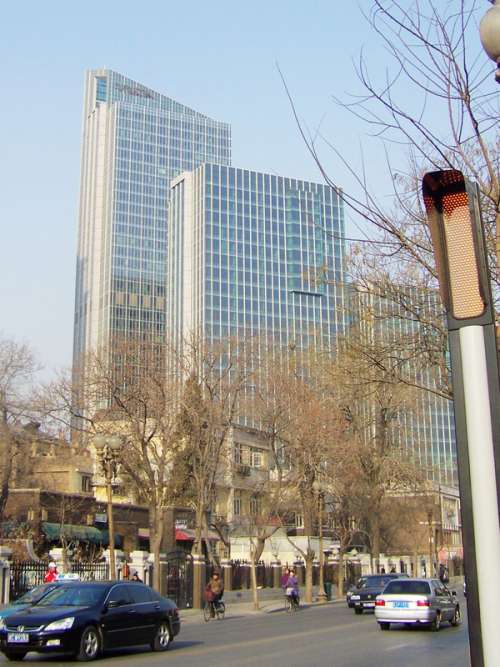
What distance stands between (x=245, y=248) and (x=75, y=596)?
124 m

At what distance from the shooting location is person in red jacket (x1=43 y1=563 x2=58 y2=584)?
29656 mm

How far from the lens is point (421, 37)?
28.9 ft

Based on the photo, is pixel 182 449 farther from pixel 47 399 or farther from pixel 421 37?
pixel 421 37

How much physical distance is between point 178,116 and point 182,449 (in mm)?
151519

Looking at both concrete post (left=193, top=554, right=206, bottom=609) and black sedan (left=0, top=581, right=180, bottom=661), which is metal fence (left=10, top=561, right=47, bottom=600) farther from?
black sedan (left=0, top=581, right=180, bottom=661)

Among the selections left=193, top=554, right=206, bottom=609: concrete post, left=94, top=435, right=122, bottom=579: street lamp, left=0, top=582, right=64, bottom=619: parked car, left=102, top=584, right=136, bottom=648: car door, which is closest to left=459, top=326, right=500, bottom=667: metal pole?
left=102, top=584, right=136, bottom=648: car door

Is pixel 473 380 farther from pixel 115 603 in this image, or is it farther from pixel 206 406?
pixel 206 406

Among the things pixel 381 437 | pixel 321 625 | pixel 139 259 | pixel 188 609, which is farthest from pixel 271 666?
pixel 139 259

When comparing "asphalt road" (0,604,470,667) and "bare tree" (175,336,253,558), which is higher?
"bare tree" (175,336,253,558)

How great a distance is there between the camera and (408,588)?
23500mm

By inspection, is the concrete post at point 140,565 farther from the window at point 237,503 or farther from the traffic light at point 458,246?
the traffic light at point 458,246

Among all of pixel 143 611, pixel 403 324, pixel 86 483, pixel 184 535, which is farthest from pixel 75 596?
pixel 184 535

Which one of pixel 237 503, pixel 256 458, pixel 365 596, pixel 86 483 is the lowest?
pixel 365 596

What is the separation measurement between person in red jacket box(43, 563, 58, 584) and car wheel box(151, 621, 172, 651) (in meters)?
11.4
